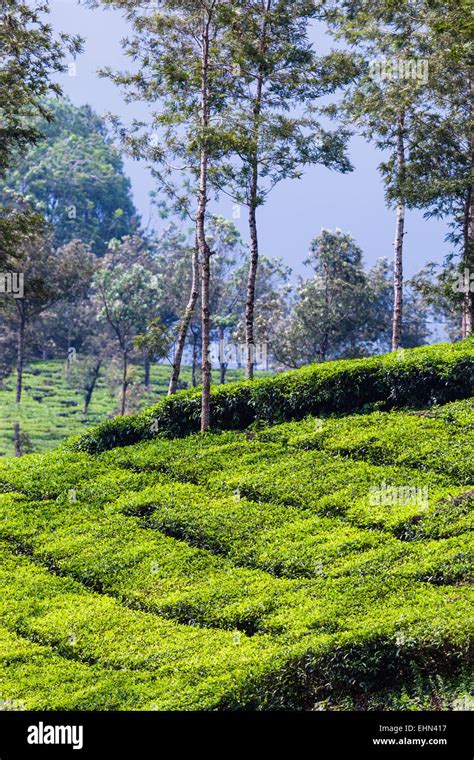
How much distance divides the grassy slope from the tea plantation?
87.6 feet

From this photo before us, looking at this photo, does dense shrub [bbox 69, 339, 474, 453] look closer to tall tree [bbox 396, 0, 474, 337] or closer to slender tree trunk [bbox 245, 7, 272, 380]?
slender tree trunk [bbox 245, 7, 272, 380]

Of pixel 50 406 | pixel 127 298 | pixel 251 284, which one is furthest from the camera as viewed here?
pixel 127 298

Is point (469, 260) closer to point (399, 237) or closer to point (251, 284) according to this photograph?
point (399, 237)

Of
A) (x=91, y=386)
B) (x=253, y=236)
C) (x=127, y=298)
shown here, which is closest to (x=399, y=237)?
(x=253, y=236)

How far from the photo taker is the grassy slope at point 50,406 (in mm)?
48125

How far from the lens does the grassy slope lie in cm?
4812

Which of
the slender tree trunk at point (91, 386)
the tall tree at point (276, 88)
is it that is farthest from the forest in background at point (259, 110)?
the slender tree trunk at point (91, 386)

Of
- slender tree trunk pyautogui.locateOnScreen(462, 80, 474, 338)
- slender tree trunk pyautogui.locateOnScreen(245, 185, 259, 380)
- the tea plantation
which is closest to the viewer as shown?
the tea plantation

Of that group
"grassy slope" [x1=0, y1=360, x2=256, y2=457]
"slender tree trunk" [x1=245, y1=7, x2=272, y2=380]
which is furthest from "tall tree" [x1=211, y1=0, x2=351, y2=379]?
"grassy slope" [x1=0, y1=360, x2=256, y2=457]

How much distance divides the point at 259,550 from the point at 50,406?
4192cm

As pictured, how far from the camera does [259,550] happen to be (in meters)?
14.6

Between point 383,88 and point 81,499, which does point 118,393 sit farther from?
point 81,499

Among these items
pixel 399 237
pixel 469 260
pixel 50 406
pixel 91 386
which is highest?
pixel 399 237

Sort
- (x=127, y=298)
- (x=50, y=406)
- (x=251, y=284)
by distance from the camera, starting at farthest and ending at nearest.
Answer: (x=127, y=298), (x=50, y=406), (x=251, y=284)
